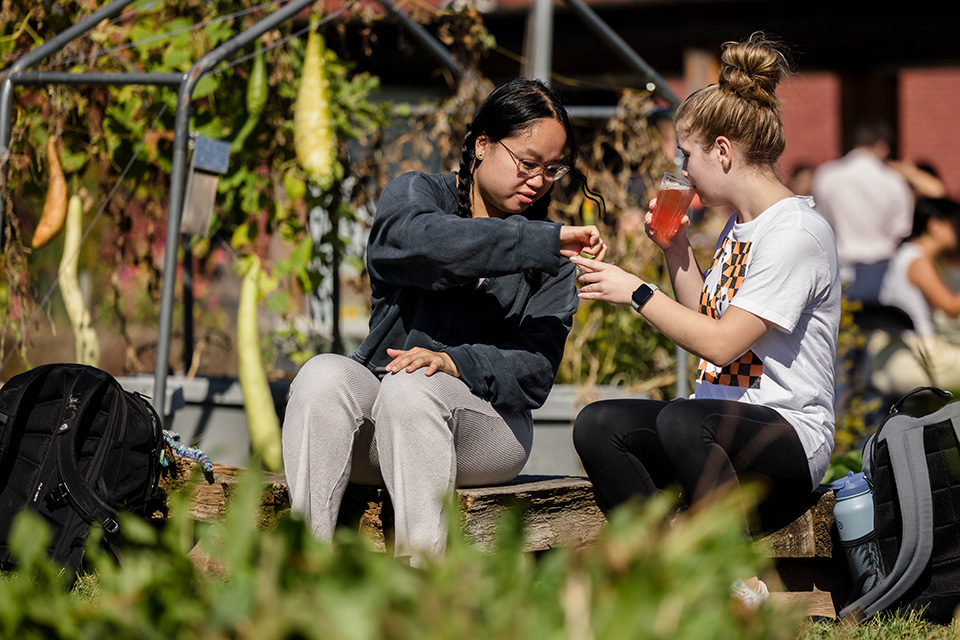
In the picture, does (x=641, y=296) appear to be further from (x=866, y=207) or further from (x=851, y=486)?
(x=866, y=207)

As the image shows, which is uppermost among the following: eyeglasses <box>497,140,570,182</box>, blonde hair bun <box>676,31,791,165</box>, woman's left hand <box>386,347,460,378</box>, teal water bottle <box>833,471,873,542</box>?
blonde hair bun <box>676,31,791,165</box>

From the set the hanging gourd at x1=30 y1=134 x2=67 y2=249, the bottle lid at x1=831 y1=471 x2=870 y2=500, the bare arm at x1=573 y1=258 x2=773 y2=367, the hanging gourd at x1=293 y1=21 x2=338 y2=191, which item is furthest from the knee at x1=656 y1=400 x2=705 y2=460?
the hanging gourd at x1=30 y1=134 x2=67 y2=249

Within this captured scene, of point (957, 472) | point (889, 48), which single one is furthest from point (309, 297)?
point (889, 48)

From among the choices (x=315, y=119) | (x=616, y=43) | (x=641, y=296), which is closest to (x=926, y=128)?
(x=616, y=43)

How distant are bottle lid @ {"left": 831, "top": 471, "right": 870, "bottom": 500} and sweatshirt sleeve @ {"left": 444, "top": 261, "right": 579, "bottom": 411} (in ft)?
2.11

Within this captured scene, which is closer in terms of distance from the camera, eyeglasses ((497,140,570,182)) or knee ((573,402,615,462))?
knee ((573,402,615,462))

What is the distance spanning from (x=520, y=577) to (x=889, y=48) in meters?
7.60

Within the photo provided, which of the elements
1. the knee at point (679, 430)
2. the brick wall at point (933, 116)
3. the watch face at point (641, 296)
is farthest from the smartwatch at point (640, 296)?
the brick wall at point (933, 116)

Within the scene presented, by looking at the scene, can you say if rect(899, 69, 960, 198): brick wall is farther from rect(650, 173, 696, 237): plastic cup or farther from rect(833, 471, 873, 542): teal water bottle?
rect(833, 471, 873, 542): teal water bottle

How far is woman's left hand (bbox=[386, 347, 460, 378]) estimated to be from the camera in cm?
207

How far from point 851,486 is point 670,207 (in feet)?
2.34

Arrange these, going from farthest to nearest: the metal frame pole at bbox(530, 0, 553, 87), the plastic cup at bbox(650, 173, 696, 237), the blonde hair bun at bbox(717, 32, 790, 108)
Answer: the metal frame pole at bbox(530, 0, 553, 87) < the plastic cup at bbox(650, 173, 696, 237) < the blonde hair bun at bbox(717, 32, 790, 108)

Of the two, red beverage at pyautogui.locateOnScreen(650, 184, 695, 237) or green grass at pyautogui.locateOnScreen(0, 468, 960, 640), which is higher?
red beverage at pyautogui.locateOnScreen(650, 184, 695, 237)

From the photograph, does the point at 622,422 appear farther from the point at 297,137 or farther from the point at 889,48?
the point at 889,48
